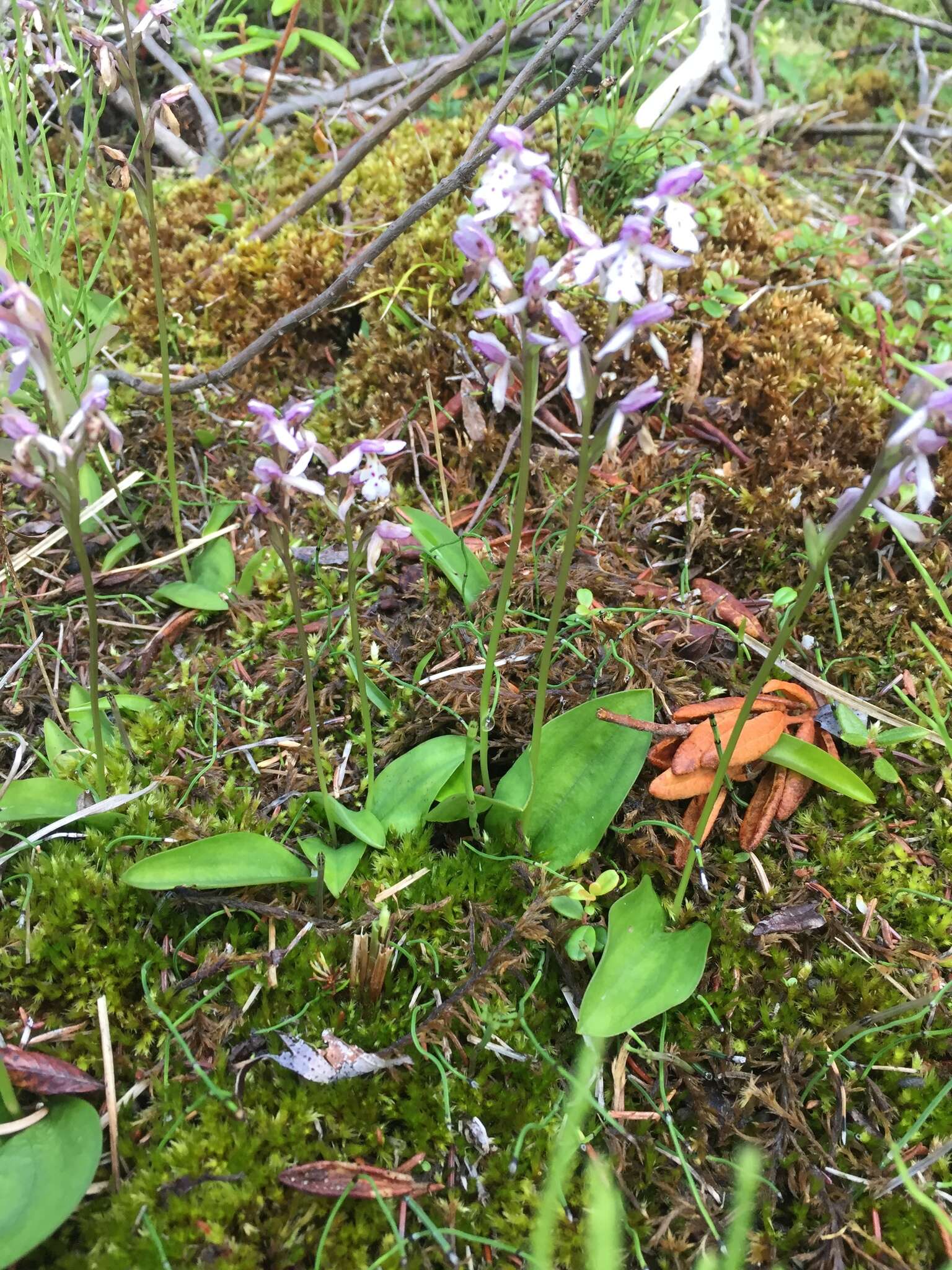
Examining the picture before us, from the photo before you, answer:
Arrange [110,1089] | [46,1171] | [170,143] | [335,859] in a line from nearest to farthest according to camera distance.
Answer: [46,1171], [110,1089], [335,859], [170,143]

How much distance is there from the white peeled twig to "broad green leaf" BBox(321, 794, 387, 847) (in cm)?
258

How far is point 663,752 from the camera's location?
200 centimetres

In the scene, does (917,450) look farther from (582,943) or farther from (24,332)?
(24,332)

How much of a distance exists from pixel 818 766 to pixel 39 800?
5.84 feet

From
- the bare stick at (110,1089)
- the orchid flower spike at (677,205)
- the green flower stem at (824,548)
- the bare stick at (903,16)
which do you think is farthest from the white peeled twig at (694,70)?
the bare stick at (110,1089)

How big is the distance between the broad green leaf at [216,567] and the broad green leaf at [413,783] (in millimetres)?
855

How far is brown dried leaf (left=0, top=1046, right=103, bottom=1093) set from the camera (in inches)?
58.7

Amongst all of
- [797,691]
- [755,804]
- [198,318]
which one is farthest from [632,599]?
[198,318]

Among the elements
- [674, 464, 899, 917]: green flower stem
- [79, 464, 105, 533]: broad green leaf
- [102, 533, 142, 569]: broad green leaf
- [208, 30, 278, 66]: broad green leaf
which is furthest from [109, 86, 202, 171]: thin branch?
[674, 464, 899, 917]: green flower stem

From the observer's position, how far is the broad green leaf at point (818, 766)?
1878 mm

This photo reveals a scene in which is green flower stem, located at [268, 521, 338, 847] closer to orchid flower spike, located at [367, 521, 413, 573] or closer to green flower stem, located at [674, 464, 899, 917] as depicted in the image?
orchid flower spike, located at [367, 521, 413, 573]

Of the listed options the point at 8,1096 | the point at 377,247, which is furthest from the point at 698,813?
the point at 377,247

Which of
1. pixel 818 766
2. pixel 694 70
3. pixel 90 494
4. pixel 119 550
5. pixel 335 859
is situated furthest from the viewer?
pixel 694 70

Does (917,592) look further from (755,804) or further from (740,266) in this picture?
(740,266)
